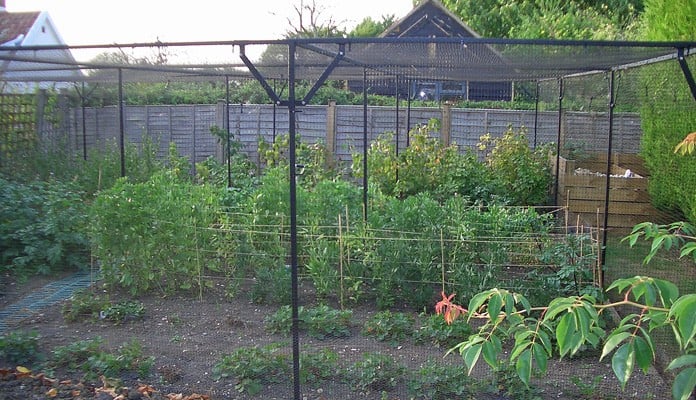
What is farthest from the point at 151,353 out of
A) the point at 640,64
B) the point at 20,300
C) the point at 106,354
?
the point at 640,64

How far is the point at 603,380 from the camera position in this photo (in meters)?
4.44

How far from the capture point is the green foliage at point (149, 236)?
6.01 metres

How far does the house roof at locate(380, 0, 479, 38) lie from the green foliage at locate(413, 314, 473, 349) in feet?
47.0

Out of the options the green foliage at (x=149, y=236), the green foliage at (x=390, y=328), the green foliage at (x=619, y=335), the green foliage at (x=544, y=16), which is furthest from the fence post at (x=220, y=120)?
the green foliage at (x=619, y=335)

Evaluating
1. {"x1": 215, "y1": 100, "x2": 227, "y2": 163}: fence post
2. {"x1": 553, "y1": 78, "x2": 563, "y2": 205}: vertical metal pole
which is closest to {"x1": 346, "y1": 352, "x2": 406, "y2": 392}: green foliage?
{"x1": 553, "y1": 78, "x2": 563, "y2": 205}: vertical metal pole

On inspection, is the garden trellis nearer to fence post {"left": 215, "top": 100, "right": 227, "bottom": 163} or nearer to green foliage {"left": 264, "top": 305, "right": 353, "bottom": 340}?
green foliage {"left": 264, "top": 305, "right": 353, "bottom": 340}

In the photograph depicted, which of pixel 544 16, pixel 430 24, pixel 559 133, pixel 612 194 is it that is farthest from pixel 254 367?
pixel 544 16

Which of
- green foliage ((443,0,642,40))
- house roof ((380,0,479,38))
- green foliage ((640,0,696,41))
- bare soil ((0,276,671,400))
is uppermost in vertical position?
green foliage ((443,0,642,40))

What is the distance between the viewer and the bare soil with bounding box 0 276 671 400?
4.13 m

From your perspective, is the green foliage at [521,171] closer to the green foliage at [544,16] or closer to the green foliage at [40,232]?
the green foliage at [40,232]

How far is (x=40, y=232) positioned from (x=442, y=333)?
4.31m

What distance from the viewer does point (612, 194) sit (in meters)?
9.16

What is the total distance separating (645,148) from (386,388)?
20.4 ft

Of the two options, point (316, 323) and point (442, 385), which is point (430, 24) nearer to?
point (316, 323)
